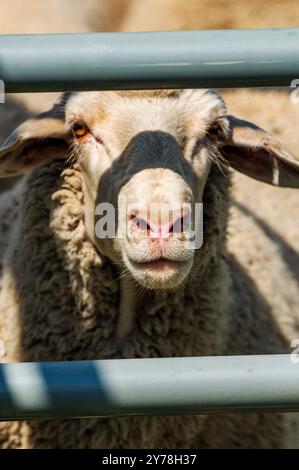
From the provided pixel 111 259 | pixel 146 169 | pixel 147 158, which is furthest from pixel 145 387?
pixel 111 259

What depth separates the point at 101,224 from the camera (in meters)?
2.85

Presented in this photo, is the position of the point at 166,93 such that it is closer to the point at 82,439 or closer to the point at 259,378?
the point at 82,439

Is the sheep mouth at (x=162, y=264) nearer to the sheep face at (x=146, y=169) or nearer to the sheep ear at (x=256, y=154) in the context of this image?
the sheep face at (x=146, y=169)

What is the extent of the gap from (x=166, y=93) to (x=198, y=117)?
15 centimetres

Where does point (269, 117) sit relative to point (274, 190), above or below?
above

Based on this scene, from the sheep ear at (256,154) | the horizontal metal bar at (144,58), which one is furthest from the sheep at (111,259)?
the horizontal metal bar at (144,58)

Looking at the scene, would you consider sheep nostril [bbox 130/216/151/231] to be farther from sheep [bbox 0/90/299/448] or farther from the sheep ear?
the sheep ear

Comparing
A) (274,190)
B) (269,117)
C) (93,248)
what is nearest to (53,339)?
(93,248)

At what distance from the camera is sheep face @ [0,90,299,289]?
7.81 feet

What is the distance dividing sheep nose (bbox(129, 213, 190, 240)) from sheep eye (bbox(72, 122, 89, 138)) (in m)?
0.65

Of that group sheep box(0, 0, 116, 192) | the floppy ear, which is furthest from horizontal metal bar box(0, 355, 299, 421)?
sheep box(0, 0, 116, 192)

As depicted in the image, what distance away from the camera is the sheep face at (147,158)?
238 cm

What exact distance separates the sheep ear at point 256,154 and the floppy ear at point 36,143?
615mm

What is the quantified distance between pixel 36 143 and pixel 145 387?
1.87 metres
